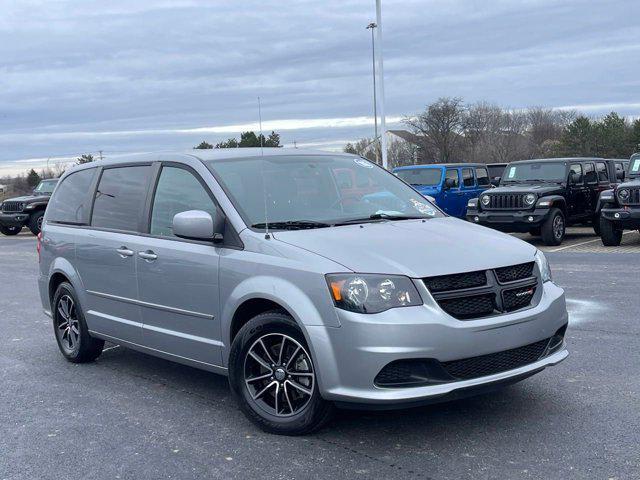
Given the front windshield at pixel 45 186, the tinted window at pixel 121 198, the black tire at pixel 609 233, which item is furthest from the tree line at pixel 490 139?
the tinted window at pixel 121 198

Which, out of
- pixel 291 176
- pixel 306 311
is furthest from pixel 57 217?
pixel 306 311

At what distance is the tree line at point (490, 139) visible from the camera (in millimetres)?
55531

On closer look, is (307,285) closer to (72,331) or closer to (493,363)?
(493,363)

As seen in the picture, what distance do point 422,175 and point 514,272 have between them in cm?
1679

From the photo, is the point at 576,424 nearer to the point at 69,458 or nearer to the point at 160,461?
the point at 160,461

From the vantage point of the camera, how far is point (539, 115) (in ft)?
251

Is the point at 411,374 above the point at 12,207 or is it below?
above

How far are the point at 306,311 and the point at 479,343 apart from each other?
97 centimetres

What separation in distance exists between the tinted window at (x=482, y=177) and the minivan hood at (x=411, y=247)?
17.4m

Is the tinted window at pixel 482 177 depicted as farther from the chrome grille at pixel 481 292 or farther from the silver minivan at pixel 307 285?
the chrome grille at pixel 481 292

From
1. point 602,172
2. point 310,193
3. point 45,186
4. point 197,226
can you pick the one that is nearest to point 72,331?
point 197,226

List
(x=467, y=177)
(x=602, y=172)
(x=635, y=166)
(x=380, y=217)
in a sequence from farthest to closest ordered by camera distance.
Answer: (x=467, y=177) → (x=602, y=172) → (x=635, y=166) → (x=380, y=217)

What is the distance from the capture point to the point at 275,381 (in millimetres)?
4805

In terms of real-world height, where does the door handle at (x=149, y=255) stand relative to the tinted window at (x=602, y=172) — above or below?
above
